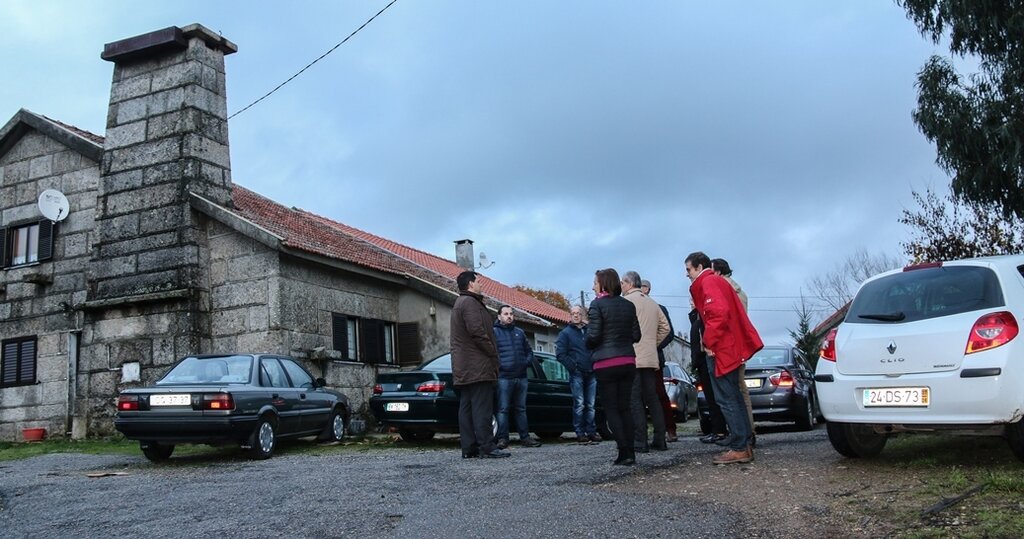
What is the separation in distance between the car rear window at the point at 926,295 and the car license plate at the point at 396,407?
6163 millimetres

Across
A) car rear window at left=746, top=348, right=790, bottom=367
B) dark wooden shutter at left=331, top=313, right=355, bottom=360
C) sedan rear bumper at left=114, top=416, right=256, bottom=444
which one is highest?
dark wooden shutter at left=331, top=313, right=355, bottom=360

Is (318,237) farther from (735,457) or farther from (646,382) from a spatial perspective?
(735,457)

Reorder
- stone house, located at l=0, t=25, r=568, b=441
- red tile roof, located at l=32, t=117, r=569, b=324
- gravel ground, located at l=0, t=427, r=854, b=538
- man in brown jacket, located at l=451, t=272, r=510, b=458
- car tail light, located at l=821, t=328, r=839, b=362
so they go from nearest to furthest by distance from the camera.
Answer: gravel ground, located at l=0, t=427, r=854, b=538 → car tail light, located at l=821, t=328, r=839, b=362 → man in brown jacket, located at l=451, t=272, r=510, b=458 → stone house, located at l=0, t=25, r=568, b=441 → red tile roof, located at l=32, t=117, r=569, b=324

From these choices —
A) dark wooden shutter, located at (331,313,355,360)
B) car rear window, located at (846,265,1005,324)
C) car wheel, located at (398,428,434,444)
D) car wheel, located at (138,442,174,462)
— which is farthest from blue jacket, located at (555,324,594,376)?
dark wooden shutter, located at (331,313,355,360)

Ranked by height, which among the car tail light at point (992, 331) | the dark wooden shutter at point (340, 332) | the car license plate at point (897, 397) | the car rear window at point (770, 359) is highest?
the dark wooden shutter at point (340, 332)

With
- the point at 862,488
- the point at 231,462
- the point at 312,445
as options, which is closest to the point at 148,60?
the point at 312,445

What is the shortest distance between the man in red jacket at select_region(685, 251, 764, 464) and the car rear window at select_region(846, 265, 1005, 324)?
2.88 ft

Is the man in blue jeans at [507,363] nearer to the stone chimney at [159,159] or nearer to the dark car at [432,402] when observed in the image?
the dark car at [432,402]

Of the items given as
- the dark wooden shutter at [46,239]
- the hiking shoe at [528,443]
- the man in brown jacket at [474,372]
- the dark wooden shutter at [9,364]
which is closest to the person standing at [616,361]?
the man in brown jacket at [474,372]

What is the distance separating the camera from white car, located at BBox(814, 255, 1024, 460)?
19.9 ft

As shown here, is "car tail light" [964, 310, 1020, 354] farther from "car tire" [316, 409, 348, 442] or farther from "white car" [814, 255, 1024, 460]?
"car tire" [316, 409, 348, 442]

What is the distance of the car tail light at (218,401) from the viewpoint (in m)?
9.81

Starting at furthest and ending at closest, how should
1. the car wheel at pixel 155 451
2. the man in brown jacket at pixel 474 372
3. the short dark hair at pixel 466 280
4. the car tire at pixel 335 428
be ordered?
the car tire at pixel 335 428
the car wheel at pixel 155 451
the short dark hair at pixel 466 280
the man in brown jacket at pixel 474 372

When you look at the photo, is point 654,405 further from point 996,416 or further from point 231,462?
point 231,462
